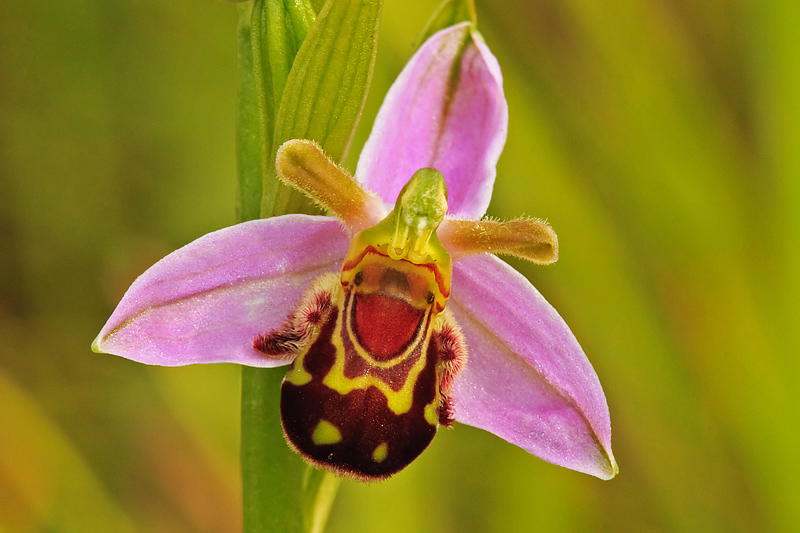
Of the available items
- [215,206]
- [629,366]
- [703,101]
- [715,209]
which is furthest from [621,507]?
[215,206]

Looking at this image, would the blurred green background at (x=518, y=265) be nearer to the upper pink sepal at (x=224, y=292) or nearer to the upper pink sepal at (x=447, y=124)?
the upper pink sepal at (x=447, y=124)

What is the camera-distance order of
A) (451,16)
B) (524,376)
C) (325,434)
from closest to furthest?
(325,434), (524,376), (451,16)

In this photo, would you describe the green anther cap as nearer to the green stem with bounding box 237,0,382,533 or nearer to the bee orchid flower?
the bee orchid flower

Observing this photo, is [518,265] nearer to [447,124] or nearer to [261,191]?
[447,124]

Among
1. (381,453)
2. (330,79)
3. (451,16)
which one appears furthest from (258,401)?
(451,16)

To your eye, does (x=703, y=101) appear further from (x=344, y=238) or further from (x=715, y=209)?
(x=344, y=238)

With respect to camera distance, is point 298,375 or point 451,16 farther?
point 451,16

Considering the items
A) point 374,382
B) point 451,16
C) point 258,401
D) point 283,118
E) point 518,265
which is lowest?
point 518,265
